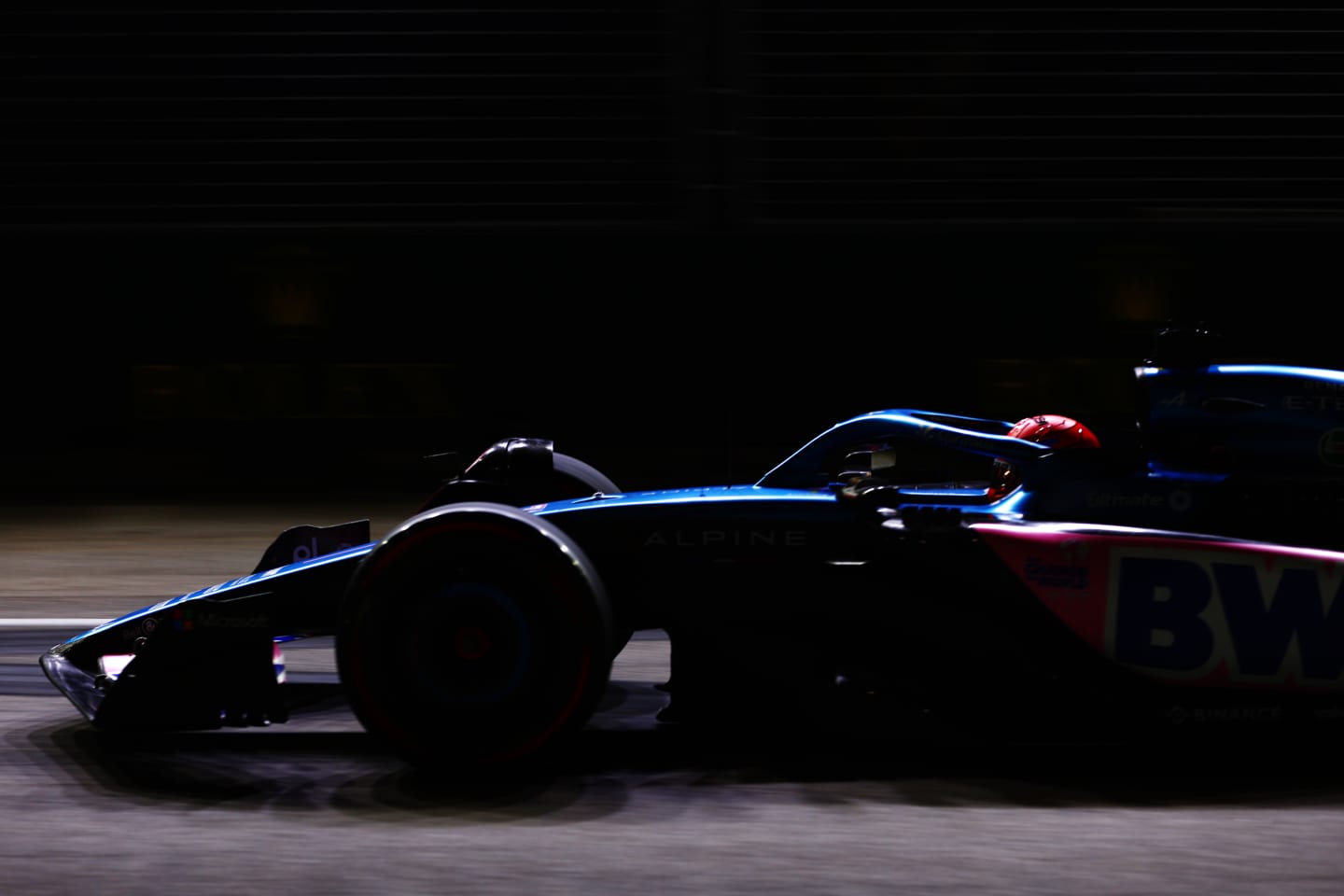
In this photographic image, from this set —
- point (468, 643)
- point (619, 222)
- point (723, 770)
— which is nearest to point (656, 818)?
point (723, 770)

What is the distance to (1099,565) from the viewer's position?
12.4 feet

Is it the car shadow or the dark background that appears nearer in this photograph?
the car shadow

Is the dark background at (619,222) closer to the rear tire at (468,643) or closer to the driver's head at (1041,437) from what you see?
the driver's head at (1041,437)

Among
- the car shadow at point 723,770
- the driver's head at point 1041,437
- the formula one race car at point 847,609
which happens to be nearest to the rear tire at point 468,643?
the formula one race car at point 847,609

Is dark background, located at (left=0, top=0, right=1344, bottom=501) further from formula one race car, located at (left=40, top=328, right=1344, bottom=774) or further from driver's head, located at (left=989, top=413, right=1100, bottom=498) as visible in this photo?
formula one race car, located at (left=40, top=328, right=1344, bottom=774)

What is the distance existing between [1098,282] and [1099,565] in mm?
6710

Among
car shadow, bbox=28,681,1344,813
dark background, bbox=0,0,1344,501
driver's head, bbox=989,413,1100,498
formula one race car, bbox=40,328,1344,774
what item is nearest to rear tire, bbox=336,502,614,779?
formula one race car, bbox=40,328,1344,774

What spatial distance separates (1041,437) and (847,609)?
3.04ft

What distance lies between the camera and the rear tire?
373 cm

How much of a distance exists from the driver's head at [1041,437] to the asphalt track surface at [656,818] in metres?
0.80

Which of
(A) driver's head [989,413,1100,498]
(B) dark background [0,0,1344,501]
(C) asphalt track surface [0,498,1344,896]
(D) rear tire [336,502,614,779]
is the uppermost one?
(B) dark background [0,0,1344,501]

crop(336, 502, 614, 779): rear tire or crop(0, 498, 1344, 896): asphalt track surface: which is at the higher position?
crop(336, 502, 614, 779): rear tire

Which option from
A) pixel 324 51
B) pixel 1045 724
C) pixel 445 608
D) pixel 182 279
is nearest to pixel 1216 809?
pixel 1045 724

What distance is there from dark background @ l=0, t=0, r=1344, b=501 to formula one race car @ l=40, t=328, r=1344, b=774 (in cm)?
556
